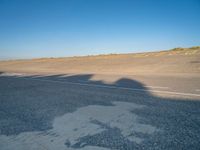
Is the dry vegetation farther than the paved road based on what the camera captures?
Yes

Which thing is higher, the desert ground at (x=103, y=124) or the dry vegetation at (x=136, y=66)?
the dry vegetation at (x=136, y=66)

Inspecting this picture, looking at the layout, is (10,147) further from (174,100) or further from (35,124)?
(174,100)

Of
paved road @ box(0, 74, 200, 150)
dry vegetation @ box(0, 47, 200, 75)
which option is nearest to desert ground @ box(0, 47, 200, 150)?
paved road @ box(0, 74, 200, 150)

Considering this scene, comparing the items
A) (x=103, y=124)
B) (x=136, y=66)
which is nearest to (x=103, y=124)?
(x=103, y=124)

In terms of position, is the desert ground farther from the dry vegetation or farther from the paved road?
the dry vegetation

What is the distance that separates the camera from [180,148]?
282 centimetres

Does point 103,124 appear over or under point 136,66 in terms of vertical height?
under

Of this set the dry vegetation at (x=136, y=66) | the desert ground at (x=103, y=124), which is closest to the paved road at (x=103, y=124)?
the desert ground at (x=103, y=124)

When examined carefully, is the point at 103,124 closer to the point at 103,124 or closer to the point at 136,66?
the point at 103,124

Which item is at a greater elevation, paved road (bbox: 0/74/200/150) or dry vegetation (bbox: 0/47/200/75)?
dry vegetation (bbox: 0/47/200/75)

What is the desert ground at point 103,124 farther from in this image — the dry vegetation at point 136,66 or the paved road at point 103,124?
the dry vegetation at point 136,66

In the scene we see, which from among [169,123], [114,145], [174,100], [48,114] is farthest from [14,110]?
[174,100]

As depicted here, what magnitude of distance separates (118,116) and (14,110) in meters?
3.16

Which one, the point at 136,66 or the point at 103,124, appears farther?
the point at 136,66
